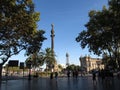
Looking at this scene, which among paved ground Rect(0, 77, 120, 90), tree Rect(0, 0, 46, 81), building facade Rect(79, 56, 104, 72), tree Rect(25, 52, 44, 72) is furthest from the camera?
building facade Rect(79, 56, 104, 72)

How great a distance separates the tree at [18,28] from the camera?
27.1m

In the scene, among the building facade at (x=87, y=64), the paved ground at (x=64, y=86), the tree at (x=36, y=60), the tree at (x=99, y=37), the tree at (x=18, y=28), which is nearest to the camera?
the paved ground at (x=64, y=86)

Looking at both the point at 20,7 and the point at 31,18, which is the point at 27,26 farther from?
the point at 20,7

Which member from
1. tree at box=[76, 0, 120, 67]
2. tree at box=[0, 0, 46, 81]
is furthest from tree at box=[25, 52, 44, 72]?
tree at box=[0, 0, 46, 81]

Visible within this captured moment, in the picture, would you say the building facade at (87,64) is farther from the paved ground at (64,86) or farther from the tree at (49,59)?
the paved ground at (64,86)

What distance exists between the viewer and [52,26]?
9144 centimetres

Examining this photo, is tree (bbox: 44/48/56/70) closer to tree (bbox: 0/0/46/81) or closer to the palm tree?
the palm tree

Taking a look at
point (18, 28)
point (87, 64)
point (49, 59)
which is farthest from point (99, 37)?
point (87, 64)

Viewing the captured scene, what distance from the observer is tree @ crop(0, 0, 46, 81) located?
88.9 ft

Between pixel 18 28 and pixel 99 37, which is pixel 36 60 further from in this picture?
pixel 18 28

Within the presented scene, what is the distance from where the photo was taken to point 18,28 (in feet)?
97.8

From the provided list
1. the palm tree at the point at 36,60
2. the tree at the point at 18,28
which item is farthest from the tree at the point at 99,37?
the palm tree at the point at 36,60

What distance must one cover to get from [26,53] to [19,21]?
6.71 m

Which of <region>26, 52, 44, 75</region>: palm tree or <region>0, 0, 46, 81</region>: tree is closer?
<region>0, 0, 46, 81</region>: tree
